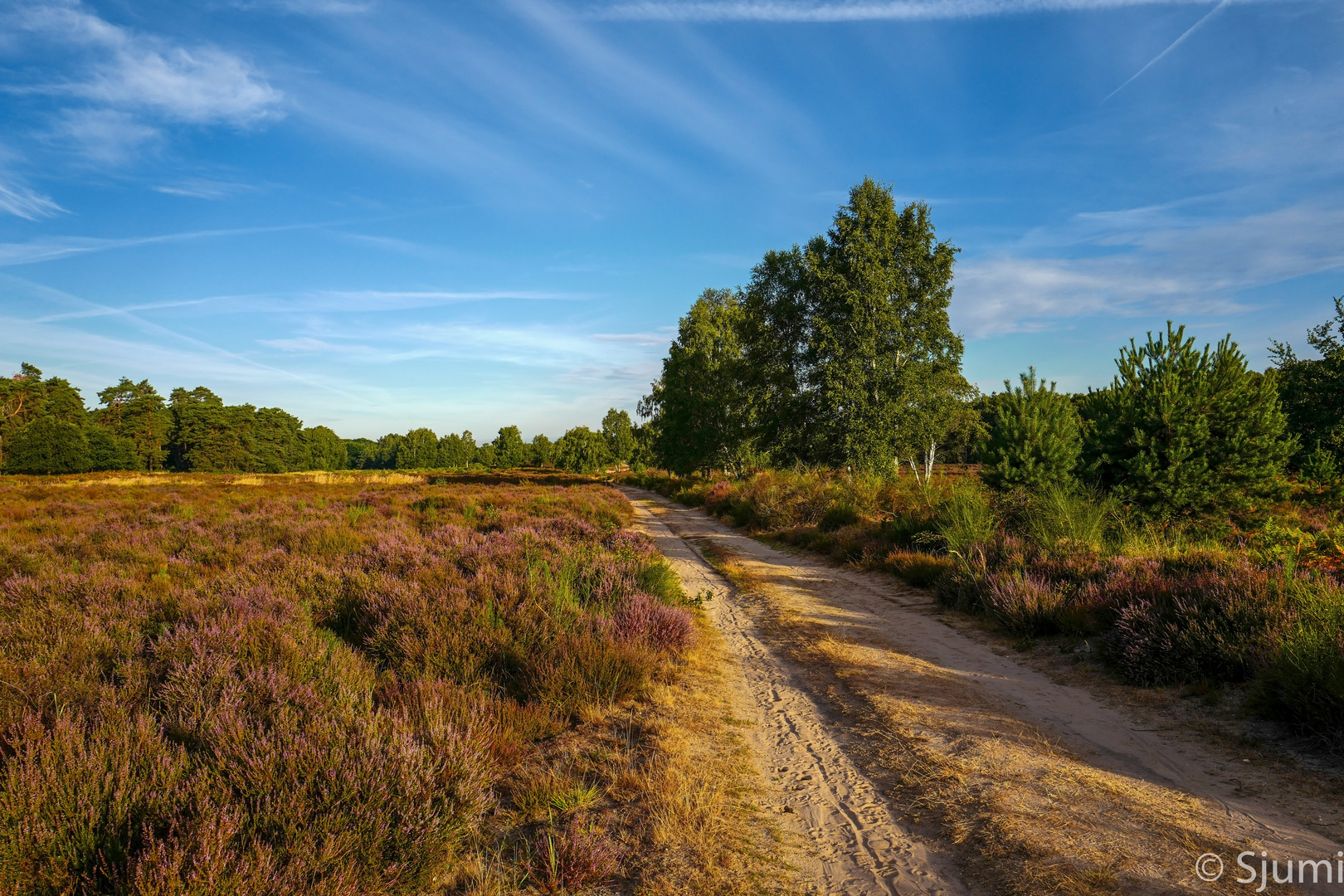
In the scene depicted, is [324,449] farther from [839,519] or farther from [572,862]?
[572,862]

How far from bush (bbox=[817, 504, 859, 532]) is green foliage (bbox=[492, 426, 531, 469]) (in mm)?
123120

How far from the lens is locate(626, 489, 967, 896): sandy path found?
10.7ft

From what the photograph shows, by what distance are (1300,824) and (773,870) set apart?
10.8 ft

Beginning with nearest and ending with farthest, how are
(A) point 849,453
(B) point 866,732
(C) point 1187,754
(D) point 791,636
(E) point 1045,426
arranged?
1. (C) point 1187,754
2. (B) point 866,732
3. (D) point 791,636
4. (E) point 1045,426
5. (A) point 849,453

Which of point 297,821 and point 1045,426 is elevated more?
point 1045,426

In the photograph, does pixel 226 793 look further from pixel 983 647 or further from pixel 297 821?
pixel 983 647

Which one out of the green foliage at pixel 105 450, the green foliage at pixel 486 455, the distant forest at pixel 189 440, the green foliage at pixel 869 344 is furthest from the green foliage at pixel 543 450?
the green foliage at pixel 869 344

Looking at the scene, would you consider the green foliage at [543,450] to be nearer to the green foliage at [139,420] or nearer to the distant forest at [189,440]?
the distant forest at [189,440]

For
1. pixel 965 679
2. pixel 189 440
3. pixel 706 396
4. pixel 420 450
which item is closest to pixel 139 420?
pixel 189 440

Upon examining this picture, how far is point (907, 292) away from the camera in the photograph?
26.6m

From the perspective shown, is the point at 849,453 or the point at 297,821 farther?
the point at 849,453

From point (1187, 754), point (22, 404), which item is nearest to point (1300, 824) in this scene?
point (1187, 754)

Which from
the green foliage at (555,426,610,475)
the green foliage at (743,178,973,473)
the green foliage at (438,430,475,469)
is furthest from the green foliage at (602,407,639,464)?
the green foliage at (743,178,973,473)

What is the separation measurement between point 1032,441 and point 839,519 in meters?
5.54
